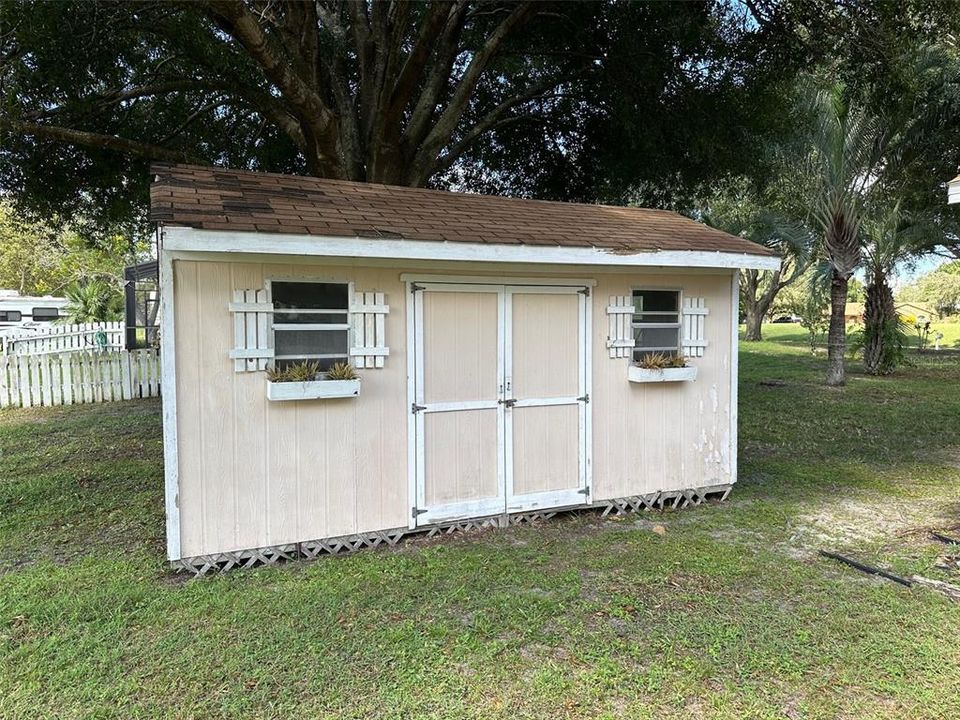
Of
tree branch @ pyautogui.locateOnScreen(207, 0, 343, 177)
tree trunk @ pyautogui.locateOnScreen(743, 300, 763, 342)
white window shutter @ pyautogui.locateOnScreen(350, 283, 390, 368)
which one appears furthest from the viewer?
tree trunk @ pyautogui.locateOnScreen(743, 300, 763, 342)

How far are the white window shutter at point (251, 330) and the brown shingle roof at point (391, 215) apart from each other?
50 cm

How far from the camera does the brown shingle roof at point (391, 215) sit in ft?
12.9

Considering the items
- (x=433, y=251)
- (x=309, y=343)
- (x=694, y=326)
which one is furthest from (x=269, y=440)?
(x=694, y=326)

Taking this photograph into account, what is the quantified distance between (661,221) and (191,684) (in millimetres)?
5263

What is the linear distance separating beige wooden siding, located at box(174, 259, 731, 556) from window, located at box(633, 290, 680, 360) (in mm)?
128

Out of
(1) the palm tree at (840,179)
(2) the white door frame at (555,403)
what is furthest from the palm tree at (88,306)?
(1) the palm tree at (840,179)

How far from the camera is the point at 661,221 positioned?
6.03m

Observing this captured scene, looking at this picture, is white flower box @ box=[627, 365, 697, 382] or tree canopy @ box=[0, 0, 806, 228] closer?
white flower box @ box=[627, 365, 697, 382]

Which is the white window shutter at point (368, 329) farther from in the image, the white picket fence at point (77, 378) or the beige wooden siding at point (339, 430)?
the white picket fence at point (77, 378)

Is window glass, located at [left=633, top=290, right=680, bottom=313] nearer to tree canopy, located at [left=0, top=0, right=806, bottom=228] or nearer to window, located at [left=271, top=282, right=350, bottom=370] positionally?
window, located at [left=271, top=282, right=350, bottom=370]

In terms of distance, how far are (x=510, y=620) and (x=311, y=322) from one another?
2295 mm

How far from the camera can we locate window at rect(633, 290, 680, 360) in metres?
5.36

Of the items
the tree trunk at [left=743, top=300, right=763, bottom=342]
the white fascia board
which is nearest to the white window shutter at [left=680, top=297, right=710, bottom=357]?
the white fascia board

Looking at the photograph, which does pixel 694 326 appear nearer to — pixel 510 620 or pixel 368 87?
pixel 510 620
